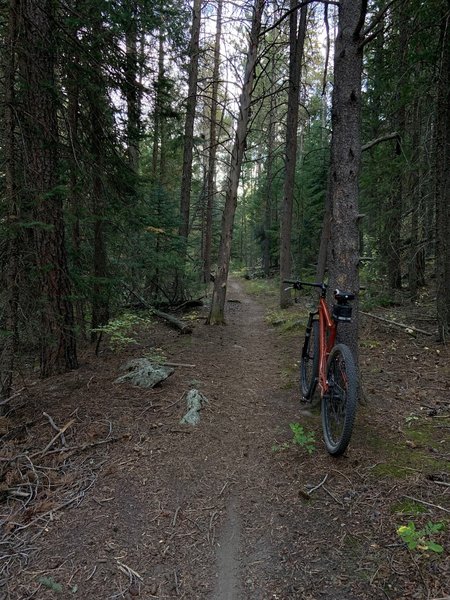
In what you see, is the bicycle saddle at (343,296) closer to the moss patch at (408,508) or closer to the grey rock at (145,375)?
the moss patch at (408,508)

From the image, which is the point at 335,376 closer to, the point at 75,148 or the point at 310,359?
the point at 310,359

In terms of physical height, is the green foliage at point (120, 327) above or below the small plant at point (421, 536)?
above

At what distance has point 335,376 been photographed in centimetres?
357

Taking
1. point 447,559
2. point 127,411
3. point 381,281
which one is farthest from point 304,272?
point 447,559

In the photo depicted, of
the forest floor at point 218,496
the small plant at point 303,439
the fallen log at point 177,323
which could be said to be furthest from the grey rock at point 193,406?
the fallen log at point 177,323

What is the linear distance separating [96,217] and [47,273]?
1.16 m

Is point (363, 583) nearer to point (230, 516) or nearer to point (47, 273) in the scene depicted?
point (230, 516)

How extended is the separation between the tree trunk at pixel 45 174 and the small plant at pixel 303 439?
10.8 ft

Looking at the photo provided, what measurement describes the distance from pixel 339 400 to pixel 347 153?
2.62 meters

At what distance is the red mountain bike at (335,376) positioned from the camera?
304 centimetres

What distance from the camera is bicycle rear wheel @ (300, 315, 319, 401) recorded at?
4334 mm

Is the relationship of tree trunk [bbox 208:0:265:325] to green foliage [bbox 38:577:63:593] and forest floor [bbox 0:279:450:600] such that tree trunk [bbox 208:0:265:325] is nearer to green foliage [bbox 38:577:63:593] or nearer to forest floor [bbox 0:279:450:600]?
forest floor [bbox 0:279:450:600]

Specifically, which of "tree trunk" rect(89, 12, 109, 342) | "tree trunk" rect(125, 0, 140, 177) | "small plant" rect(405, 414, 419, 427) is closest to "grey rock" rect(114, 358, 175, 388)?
"tree trunk" rect(89, 12, 109, 342)

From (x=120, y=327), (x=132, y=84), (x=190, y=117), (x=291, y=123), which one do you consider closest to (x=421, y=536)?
(x=120, y=327)
